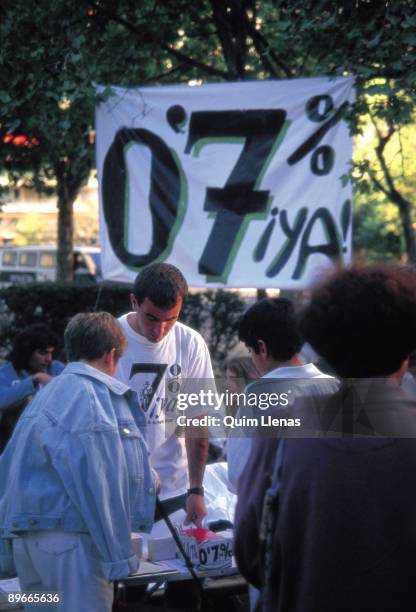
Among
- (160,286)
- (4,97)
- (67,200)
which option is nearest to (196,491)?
(160,286)

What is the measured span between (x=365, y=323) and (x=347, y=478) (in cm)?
34

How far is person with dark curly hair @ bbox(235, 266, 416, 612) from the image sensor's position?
208cm

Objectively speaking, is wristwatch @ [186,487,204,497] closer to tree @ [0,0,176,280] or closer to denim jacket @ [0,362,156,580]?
denim jacket @ [0,362,156,580]

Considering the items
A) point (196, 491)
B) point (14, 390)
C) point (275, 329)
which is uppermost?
point (275, 329)

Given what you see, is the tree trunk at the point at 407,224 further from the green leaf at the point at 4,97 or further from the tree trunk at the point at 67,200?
the green leaf at the point at 4,97

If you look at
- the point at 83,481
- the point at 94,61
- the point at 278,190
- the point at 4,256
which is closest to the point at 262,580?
the point at 83,481

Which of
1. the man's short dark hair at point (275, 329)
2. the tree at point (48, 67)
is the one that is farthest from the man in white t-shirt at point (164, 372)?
the tree at point (48, 67)

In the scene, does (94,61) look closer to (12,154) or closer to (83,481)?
(12,154)

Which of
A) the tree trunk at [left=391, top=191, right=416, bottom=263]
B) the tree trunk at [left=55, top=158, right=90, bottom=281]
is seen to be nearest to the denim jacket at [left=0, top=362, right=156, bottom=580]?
the tree trunk at [left=391, top=191, right=416, bottom=263]

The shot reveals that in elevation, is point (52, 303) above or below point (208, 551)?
above

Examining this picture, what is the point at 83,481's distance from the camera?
3424 mm

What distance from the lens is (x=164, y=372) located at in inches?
177

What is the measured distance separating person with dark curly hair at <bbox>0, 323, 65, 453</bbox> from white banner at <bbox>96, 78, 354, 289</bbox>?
0.63m

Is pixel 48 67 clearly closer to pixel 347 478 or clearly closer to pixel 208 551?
pixel 208 551
